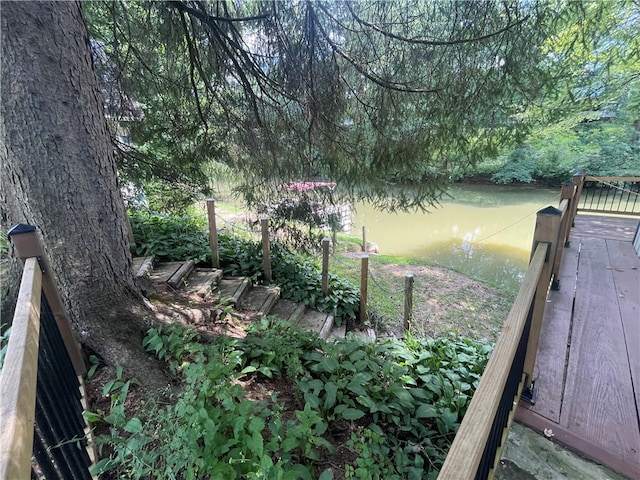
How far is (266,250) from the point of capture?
402 centimetres

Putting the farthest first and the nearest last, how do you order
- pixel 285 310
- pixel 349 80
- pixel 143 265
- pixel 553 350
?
pixel 285 310 < pixel 143 265 < pixel 349 80 < pixel 553 350

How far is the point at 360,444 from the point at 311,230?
289 centimetres

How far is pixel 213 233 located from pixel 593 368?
12.2ft

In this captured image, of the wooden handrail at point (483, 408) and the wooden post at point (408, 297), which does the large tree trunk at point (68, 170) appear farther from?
the wooden post at point (408, 297)

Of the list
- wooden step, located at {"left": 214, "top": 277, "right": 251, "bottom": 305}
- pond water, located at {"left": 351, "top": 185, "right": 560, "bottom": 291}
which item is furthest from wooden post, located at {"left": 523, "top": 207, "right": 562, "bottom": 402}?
pond water, located at {"left": 351, "top": 185, "right": 560, "bottom": 291}

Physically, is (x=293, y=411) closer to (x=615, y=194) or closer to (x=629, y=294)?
(x=629, y=294)

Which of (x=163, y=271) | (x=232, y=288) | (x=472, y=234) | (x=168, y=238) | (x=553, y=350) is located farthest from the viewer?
(x=472, y=234)

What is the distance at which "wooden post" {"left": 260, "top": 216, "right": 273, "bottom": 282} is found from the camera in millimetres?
3898

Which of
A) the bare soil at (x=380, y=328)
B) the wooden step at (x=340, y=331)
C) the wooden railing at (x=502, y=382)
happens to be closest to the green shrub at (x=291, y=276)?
the wooden step at (x=340, y=331)

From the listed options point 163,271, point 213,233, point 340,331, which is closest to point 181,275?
point 163,271

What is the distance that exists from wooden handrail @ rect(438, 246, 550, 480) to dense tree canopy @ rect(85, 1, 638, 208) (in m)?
1.83

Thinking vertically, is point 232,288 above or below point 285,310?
above

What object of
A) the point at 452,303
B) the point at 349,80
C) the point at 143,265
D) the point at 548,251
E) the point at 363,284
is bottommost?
the point at 452,303

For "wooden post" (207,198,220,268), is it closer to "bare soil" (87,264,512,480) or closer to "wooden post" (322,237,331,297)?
"bare soil" (87,264,512,480)
